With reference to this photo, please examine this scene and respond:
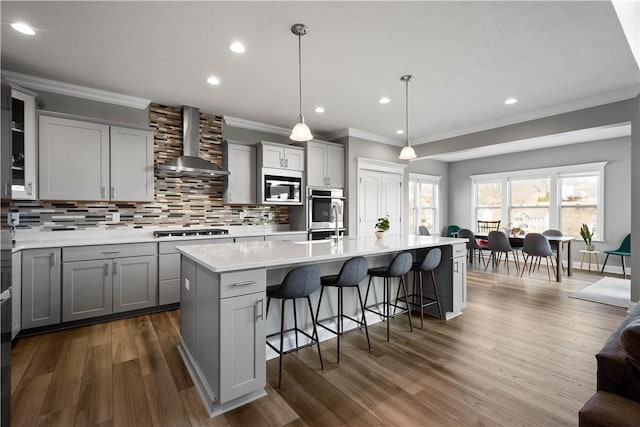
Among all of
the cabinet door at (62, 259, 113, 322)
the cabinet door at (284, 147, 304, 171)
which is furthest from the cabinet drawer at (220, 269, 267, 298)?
the cabinet door at (284, 147, 304, 171)

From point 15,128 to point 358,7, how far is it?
3350 millimetres

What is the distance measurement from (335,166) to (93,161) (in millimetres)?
3351

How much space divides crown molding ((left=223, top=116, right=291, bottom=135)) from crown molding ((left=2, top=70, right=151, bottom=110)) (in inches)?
43.6

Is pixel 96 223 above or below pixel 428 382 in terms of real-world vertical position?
above

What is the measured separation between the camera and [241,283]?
189 centimetres

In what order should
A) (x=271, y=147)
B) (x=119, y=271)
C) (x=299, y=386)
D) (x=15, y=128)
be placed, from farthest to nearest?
(x=271, y=147) → (x=119, y=271) → (x=15, y=128) → (x=299, y=386)

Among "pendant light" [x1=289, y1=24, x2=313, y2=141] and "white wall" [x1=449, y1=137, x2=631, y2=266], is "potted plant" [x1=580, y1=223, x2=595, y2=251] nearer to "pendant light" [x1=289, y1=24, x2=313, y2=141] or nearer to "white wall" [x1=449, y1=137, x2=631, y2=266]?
"white wall" [x1=449, y1=137, x2=631, y2=266]

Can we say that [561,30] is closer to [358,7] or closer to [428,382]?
[358,7]

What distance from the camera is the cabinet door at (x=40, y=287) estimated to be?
2.85 m

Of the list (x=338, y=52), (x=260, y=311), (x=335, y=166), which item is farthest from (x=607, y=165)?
(x=260, y=311)

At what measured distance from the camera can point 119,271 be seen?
332 centimetres

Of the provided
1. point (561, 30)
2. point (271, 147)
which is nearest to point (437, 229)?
point (271, 147)

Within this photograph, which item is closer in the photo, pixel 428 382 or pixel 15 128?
pixel 428 382

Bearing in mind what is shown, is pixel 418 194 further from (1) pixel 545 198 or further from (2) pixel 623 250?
(2) pixel 623 250
